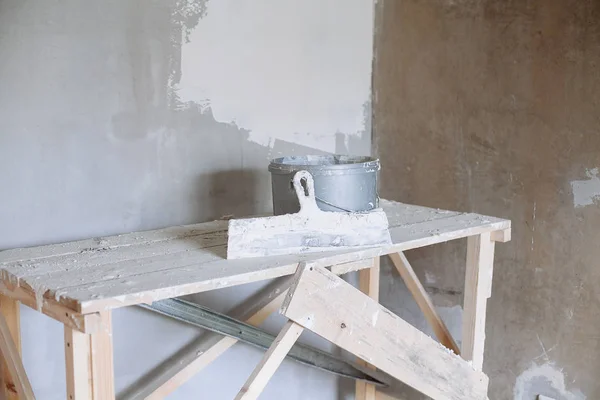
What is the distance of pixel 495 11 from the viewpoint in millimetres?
2273

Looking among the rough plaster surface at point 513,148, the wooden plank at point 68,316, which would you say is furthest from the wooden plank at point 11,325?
the rough plaster surface at point 513,148

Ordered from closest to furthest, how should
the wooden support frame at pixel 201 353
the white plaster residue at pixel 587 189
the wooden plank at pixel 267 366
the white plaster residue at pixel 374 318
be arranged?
the wooden plank at pixel 267 366, the white plaster residue at pixel 374 318, the wooden support frame at pixel 201 353, the white plaster residue at pixel 587 189

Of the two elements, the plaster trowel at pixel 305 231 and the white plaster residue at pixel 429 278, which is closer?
the plaster trowel at pixel 305 231

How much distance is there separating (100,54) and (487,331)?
1752 millimetres

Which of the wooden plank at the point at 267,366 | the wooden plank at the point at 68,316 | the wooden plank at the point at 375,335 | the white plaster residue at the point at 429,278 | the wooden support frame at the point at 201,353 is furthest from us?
the white plaster residue at the point at 429,278

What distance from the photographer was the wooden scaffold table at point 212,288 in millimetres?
1252

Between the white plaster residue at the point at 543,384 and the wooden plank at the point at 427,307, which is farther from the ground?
the wooden plank at the point at 427,307

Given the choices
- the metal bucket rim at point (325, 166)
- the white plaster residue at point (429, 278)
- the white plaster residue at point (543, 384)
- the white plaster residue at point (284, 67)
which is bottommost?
the white plaster residue at point (543, 384)

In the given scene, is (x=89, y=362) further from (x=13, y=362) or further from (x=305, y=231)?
(x=305, y=231)

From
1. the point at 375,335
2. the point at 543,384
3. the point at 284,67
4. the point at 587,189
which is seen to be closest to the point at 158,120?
the point at 284,67

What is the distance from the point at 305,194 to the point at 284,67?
853 mm

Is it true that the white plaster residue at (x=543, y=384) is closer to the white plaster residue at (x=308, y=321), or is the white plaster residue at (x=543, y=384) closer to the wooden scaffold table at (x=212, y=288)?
the wooden scaffold table at (x=212, y=288)

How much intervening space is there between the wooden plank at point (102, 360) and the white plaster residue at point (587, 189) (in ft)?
5.35

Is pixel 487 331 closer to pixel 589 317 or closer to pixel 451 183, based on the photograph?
pixel 589 317
